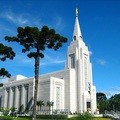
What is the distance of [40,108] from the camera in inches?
2566

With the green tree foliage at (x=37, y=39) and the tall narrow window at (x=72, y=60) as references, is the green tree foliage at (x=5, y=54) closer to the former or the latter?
the green tree foliage at (x=37, y=39)

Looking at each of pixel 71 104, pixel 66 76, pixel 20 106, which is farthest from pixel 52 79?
pixel 20 106

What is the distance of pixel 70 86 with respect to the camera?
66250 mm

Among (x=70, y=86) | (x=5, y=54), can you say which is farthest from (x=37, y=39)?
(x=70, y=86)

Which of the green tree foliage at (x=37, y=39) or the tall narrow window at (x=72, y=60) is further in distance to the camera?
the tall narrow window at (x=72, y=60)

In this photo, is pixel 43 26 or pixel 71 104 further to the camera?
pixel 71 104

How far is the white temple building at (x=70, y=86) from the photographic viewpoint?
65.2 m

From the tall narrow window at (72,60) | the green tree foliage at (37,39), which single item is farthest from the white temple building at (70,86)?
the green tree foliage at (37,39)

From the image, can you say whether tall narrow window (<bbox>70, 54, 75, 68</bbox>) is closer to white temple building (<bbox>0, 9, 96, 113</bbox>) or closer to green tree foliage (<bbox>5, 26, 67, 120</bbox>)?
white temple building (<bbox>0, 9, 96, 113</bbox>)

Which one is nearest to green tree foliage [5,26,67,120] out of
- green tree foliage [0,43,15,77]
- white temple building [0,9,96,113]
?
green tree foliage [0,43,15,77]

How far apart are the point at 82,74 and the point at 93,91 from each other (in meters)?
9.13

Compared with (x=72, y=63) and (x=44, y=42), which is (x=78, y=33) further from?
(x=44, y=42)

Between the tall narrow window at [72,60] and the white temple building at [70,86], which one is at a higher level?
the tall narrow window at [72,60]

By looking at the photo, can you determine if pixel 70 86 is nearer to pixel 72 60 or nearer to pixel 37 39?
pixel 72 60
